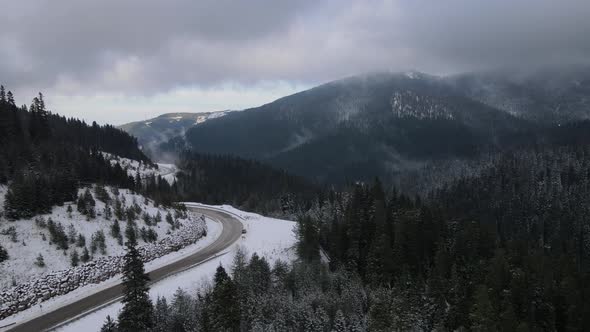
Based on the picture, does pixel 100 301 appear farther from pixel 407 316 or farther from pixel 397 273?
pixel 397 273

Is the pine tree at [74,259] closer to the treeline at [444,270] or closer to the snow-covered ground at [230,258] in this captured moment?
the snow-covered ground at [230,258]

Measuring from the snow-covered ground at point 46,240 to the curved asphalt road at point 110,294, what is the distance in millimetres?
4957

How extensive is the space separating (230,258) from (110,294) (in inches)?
551

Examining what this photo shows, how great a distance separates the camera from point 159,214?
52875 mm

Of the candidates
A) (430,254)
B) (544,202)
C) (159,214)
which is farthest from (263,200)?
(544,202)

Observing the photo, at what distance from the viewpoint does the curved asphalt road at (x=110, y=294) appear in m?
29.0

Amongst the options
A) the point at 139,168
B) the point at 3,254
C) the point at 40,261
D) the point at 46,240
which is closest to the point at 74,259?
the point at 40,261

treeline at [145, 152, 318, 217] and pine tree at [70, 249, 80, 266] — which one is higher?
pine tree at [70, 249, 80, 266]

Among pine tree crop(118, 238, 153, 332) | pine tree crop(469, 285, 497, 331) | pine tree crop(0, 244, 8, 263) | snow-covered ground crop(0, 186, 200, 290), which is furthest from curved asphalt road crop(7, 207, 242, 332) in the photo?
pine tree crop(469, 285, 497, 331)

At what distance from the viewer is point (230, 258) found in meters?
45.0

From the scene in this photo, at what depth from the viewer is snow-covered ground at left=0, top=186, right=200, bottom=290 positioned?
112 feet

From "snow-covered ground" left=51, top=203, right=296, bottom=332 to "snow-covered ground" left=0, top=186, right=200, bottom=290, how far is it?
27.7 feet

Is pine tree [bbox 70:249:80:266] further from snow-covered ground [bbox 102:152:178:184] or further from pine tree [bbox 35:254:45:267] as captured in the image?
snow-covered ground [bbox 102:152:178:184]

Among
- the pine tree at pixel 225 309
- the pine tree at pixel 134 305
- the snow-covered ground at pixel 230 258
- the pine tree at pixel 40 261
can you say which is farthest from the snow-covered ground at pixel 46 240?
the pine tree at pixel 225 309
